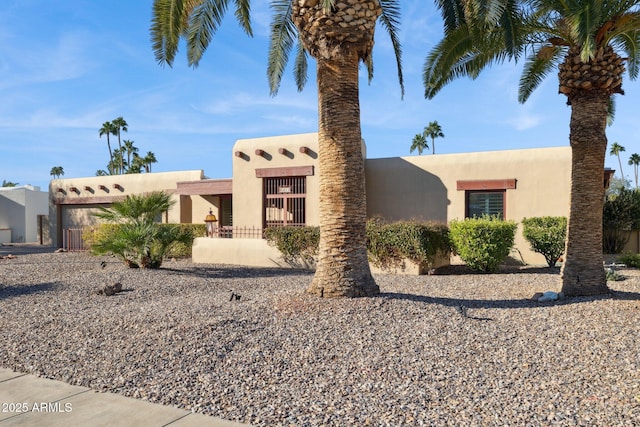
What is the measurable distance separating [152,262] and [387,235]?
652 centimetres

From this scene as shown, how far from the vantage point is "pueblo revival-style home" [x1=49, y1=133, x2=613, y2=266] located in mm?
15641

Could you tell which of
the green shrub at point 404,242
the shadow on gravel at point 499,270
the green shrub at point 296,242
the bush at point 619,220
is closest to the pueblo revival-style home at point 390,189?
the green shrub at point 296,242

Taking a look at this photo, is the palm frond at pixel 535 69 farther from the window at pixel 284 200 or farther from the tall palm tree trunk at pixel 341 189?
the window at pixel 284 200

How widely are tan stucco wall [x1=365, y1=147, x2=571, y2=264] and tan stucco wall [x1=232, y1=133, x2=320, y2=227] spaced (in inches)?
83.2

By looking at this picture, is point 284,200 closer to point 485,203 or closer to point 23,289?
point 485,203

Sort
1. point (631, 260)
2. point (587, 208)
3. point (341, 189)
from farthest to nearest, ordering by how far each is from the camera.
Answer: point (631, 260) < point (587, 208) < point (341, 189)

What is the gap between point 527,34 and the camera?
9.59m

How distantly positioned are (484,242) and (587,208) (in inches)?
168

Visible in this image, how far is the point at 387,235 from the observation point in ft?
42.6

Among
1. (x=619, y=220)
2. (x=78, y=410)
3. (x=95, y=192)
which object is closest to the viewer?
(x=78, y=410)

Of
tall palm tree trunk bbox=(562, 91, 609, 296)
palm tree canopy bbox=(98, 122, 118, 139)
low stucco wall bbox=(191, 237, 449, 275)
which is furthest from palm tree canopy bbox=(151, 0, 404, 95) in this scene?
palm tree canopy bbox=(98, 122, 118, 139)

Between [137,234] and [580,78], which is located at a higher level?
[580,78]

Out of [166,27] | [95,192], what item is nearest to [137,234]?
[166,27]

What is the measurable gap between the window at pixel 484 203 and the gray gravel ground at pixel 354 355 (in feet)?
24.3
